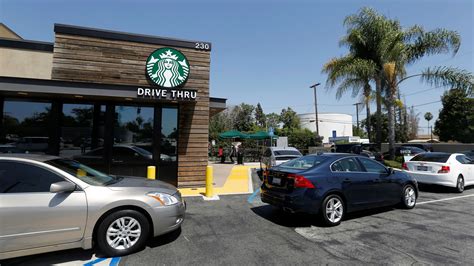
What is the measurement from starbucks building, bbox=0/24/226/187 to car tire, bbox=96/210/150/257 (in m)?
4.99

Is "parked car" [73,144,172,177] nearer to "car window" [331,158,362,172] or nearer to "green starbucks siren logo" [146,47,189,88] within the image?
"green starbucks siren logo" [146,47,189,88]

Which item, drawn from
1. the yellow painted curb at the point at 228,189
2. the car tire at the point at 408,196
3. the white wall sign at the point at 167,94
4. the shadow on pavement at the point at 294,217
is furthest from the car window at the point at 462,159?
the white wall sign at the point at 167,94

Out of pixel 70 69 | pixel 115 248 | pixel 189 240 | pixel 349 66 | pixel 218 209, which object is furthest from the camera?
pixel 349 66

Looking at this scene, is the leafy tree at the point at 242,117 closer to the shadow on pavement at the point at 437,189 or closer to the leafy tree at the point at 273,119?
the leafy tree at the point at 273,119

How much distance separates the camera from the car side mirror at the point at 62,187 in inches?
139

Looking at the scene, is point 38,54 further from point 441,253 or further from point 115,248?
point 441,253

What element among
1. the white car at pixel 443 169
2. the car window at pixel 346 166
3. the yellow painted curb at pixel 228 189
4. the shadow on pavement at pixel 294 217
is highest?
the car window at pixel 346 166

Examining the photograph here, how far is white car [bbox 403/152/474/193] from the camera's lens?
895 cm

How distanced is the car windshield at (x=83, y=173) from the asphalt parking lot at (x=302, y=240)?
108 cm

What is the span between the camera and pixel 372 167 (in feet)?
20.7

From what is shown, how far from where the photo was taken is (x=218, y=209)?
6.73 metres

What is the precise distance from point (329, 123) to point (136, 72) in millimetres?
63875

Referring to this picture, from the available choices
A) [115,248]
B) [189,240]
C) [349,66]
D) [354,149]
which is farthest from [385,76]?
[115,248]

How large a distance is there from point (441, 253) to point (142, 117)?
8.65m
